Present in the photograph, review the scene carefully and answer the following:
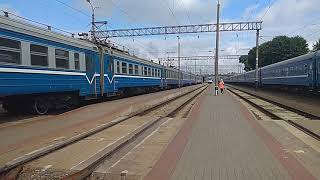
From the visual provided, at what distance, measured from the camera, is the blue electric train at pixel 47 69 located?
13.1m

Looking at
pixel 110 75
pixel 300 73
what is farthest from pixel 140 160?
pixel 300 73

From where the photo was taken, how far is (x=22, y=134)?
10961 mm

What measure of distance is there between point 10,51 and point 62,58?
4056mm

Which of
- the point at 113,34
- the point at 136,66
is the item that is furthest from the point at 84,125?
the point at 113,34

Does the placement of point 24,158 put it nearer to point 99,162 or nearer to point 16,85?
point 99,162

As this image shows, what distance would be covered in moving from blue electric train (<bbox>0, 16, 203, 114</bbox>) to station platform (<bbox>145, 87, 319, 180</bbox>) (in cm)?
Answer: 573

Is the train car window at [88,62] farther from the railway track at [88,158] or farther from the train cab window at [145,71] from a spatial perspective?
the train cab window at [145,71]

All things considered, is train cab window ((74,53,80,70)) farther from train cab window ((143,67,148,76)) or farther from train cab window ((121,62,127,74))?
train cab window ((143,67,148,76))

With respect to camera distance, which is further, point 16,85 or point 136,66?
point 136,66

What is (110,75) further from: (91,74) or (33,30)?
(33,30)

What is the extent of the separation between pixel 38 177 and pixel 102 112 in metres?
10.5

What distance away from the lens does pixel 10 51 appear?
1312 cm

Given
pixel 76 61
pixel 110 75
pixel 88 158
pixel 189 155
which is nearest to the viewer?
pixel 88 158

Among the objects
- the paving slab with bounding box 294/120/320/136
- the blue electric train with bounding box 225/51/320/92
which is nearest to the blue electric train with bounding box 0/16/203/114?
the paving slab with bounding box 294/120/320/136
